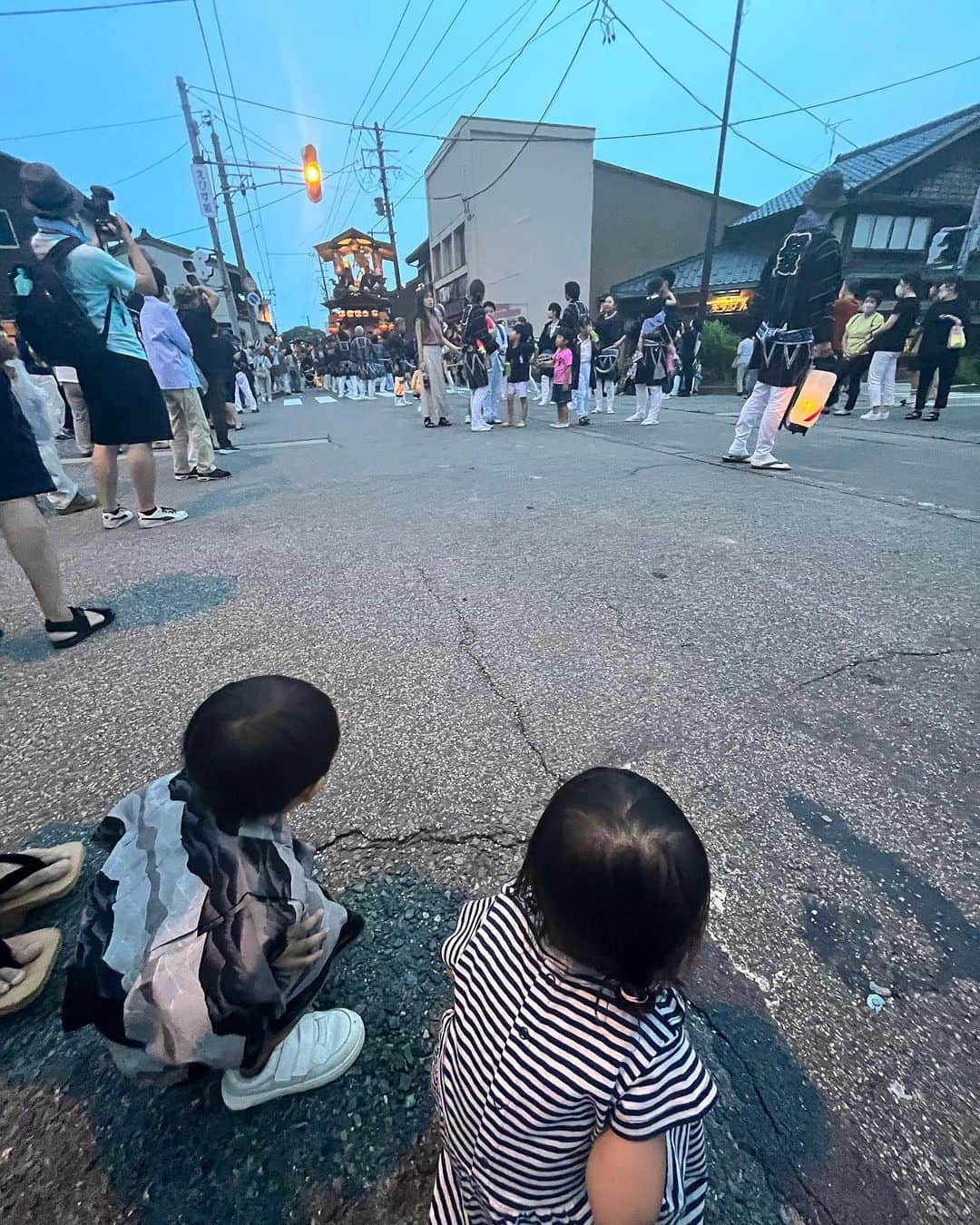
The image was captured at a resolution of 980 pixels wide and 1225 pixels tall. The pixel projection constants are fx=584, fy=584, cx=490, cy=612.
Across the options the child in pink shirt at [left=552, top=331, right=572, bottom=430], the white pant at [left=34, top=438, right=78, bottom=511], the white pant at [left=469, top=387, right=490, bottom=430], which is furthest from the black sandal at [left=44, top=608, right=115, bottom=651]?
the child in pink shirt at [left=552, top=331, right=572, bottom=430]

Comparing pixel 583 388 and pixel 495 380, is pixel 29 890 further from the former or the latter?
Result: pixel 495 380

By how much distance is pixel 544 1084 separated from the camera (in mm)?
653

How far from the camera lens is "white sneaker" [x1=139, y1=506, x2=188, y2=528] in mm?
4164

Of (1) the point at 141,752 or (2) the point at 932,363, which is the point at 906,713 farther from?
(2) the point at 932,363

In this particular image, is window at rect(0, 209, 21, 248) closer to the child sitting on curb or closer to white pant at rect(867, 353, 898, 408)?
white pant at rect(867, 353, 898, 408)

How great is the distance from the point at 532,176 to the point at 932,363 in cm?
2323

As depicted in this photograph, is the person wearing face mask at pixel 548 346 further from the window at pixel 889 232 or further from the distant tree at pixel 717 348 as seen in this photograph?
the window at pixel 889 232

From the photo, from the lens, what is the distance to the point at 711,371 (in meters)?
15.5

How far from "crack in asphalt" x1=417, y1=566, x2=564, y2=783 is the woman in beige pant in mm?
6777

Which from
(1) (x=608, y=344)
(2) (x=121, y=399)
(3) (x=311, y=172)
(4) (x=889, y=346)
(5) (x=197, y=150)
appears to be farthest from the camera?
(5) (x=197, y=150)

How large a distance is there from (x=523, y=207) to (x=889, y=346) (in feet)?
73.9

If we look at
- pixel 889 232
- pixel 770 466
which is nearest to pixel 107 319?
pixel 770 466

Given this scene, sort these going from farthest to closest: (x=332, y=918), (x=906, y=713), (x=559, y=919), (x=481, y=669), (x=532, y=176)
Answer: (x=532, y=176)
(x=481, y=669)
(x=906, y=713)
(x=332, y=918)
(x=559, y=919)

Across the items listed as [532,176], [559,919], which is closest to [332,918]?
[559,919]
